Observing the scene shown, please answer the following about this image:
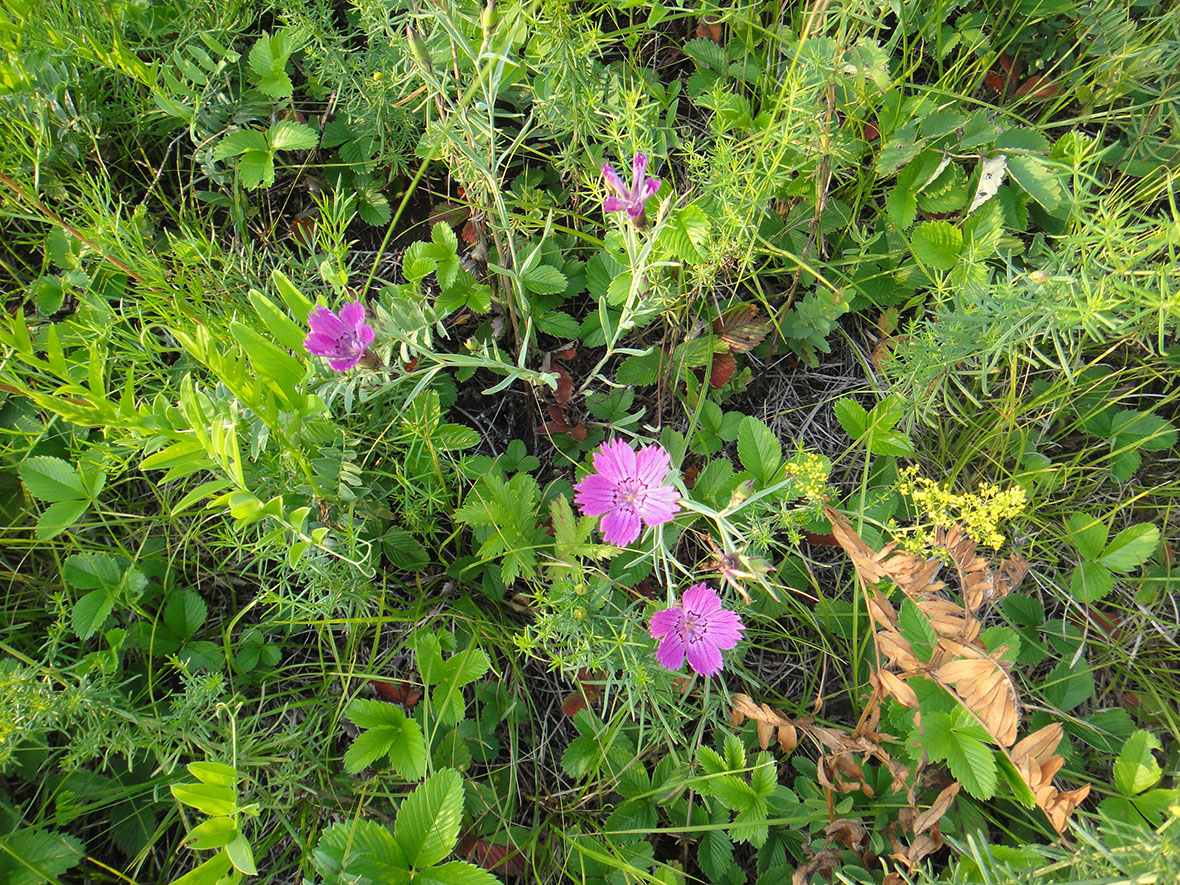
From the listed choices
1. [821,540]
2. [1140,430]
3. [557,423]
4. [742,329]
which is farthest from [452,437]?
[1140,430]

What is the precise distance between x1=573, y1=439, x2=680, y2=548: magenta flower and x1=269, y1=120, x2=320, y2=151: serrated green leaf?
1.21 meters

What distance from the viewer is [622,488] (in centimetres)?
150

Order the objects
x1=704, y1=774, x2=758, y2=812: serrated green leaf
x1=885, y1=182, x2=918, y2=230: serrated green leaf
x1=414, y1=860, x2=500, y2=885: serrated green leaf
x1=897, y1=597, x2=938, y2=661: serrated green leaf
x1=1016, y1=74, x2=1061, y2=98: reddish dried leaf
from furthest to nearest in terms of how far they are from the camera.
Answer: x1=1016, y1=74, x2=1061, y2=98: reddish dried leaf → x1=885, y1=182, x2=918, y2=230: serrated green leaf → x1=897, y1=597, x2=938, y2=661: serrated green leaf → x1=704, y1=774, x2=758, y2=812: serrated green leaf → x1=414, y1=860, x2=500, y2=885: serrated green leaf

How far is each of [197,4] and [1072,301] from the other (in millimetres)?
2279

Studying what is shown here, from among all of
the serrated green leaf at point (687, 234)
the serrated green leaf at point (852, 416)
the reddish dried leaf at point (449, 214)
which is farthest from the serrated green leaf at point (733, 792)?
the reddish dried leaf at point (449, 214)

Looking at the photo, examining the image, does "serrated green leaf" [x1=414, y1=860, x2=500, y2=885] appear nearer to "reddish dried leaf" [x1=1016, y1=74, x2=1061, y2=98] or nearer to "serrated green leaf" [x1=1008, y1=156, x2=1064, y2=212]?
"serrated green leaf" [x1=1008, y1=156, x2=1064, y2=212]

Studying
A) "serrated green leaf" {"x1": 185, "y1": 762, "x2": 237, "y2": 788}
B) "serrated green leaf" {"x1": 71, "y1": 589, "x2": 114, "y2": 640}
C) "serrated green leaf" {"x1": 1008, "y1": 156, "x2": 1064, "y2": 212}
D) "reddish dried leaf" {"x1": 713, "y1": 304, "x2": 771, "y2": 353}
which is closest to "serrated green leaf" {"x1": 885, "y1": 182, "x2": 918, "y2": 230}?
"serrated green leaf" {"x1": 1008, "y1": 156, "x2": 1064, "y2": 212}

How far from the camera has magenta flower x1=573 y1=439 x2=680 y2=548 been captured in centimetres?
146

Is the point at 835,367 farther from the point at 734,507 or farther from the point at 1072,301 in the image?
the point at 734,507

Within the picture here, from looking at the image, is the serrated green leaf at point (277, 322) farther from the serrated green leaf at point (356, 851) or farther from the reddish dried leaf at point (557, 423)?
the serrated green leaf at point (356, 851)

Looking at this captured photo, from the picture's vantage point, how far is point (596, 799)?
1792 millimetres

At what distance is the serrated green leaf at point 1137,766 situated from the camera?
1.54 meters

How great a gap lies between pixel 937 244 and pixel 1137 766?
1.26m

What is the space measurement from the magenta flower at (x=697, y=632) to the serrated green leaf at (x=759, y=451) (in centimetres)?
38
